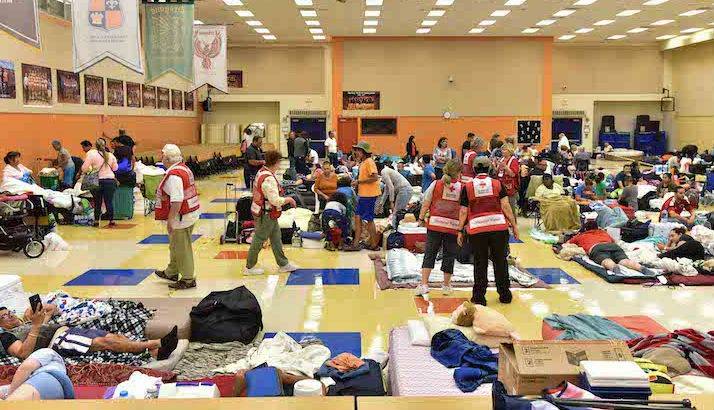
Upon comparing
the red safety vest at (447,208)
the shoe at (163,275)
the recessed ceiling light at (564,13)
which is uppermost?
the recessed ceiling light at (564,13)

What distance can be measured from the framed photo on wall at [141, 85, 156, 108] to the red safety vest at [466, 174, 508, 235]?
777 inches

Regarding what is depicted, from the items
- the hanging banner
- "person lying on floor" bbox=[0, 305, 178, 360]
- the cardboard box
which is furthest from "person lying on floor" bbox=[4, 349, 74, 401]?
the hanging banner

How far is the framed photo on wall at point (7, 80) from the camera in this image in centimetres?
→ 1548

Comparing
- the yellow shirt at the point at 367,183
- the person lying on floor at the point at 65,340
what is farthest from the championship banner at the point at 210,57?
the person lying on floor at the point at 65,340

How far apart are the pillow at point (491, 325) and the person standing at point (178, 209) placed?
14.2 feet

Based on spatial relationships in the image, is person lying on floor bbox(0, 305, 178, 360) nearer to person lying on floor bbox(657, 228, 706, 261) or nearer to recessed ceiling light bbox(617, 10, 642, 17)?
person lying on floor bbox(657, 228, 706, 261)

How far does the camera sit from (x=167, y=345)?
6.36 m

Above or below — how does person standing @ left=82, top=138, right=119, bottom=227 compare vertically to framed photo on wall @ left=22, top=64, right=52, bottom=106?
below

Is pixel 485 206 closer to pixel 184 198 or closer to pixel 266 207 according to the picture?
pixel 266 207

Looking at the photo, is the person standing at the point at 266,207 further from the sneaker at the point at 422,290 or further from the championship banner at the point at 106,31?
the championship banner at the point at 106,31

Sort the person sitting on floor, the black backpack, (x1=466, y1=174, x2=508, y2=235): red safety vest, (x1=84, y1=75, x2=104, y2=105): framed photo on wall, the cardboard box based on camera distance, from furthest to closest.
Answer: (x1=84, y1=75, x2=104, y2=105): framed photo on wall, the person sitting on floor, (x1=466, y1=174, x2=508, y2=235): red safety vest, the black backpack, the cardboard box

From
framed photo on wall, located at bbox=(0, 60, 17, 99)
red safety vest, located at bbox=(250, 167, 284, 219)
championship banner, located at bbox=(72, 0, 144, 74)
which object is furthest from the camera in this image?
framed photo on wall, located at bbox=(0, 60, 17, 99)

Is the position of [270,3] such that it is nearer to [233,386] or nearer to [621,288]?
[621,288]

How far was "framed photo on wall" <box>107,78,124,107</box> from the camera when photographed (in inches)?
869
